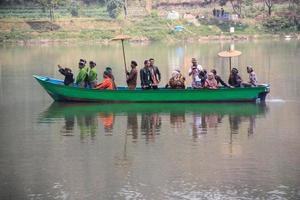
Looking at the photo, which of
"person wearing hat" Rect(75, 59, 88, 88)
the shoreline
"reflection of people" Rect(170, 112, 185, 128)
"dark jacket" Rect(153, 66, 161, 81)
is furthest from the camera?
the shoreline

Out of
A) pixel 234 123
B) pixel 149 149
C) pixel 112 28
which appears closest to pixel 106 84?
pixel 234 123

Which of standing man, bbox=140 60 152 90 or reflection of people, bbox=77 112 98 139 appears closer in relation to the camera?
reflection of people, bbox=77 112 98 139

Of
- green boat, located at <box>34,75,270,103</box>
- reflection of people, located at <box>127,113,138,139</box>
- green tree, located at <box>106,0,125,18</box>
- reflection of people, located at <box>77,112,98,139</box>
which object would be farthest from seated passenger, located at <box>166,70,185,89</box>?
green tree, located at <box>106,0,125,18</box>

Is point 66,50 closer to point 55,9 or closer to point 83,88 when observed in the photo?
point 55,9

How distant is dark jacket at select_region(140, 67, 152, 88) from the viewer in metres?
26.7

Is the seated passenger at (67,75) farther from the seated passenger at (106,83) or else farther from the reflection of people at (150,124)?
the reflection of people at (150,124)

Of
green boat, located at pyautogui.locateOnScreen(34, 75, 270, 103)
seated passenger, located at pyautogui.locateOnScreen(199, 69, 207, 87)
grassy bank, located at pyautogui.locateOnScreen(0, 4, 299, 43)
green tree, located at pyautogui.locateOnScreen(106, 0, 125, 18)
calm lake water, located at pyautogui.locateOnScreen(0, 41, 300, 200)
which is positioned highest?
green tree, located at pyautogui.locateOnScreen(106, 0, 125, 18)

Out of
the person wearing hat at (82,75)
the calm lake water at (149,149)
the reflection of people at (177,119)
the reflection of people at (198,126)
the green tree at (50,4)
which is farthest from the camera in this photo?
the green tree at (50,4)

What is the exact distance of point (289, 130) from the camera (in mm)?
21594

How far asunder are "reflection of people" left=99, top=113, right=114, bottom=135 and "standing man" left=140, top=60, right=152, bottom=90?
2.42 meters

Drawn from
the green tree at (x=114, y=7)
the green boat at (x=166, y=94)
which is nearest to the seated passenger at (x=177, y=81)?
the green boat at (x=166, y=94)

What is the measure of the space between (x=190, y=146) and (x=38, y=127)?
559 centimetres

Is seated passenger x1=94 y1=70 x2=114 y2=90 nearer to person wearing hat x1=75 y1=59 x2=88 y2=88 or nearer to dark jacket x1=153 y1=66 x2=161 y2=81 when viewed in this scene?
person wearing hat x1=75 y1=59 x2=88 y2=88

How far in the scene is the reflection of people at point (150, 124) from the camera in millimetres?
21516
